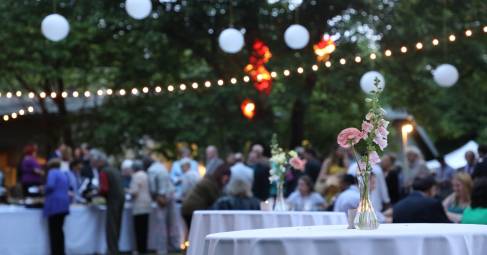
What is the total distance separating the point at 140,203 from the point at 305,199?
4764 millimetres

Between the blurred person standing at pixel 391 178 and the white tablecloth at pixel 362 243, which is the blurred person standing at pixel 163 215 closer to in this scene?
the blurred person standing at pixel 391 178

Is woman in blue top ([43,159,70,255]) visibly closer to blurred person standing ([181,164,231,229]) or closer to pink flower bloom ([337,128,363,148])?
blurred person standing ([181,164,231,229])

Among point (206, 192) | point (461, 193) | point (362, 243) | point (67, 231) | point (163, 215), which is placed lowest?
point (67, 231)

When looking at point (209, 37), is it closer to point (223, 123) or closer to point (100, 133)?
point (223, 123)

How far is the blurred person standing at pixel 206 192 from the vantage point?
15164mm

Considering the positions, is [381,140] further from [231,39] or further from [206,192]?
[231,39]

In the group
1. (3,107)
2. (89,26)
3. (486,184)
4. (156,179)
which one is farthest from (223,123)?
(486,184)

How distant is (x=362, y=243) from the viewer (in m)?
5.65

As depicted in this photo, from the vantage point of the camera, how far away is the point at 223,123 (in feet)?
79.8

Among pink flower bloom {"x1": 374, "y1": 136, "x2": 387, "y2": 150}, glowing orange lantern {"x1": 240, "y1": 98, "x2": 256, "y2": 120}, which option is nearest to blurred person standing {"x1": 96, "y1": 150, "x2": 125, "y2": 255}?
glowing orange lantern {"x1": 240, "y1": 98, "x2": 256, "y2": 120}

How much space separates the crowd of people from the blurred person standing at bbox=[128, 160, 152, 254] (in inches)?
0.6

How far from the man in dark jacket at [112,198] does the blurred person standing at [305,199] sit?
378cm

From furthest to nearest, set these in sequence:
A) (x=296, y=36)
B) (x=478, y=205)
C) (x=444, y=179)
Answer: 1. (x=444, y=179)
2. (x=296, y=36)
3. (x=478, y=205)

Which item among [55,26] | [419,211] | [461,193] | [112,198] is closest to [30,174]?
[112,198]
